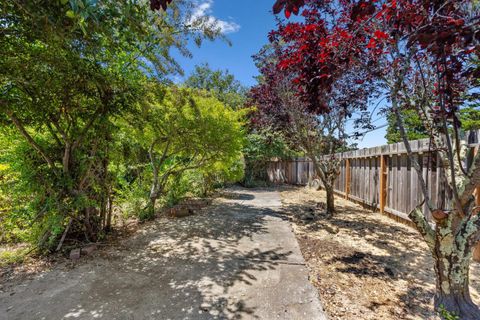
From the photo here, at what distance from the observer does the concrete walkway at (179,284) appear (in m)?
2.32

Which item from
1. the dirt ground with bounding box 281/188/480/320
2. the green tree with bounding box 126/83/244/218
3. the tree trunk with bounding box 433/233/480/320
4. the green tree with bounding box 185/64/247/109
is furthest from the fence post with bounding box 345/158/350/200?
the green tree with bounding box 185/64/247/109

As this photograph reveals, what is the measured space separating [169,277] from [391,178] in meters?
5.05

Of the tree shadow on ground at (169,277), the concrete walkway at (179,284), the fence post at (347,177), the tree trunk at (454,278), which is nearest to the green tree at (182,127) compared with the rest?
the tree shadow on ground at (169,277)

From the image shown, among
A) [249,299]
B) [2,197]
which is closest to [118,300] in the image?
[249,299]

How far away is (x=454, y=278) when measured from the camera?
2.01 meters

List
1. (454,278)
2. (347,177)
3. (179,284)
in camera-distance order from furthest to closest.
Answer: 1. (347,177)
2. (179,284)
3. (454,278)

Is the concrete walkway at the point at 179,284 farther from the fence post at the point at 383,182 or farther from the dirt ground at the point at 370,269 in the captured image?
the fence post at the point at 383,182

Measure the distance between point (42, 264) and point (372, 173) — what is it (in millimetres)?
7013

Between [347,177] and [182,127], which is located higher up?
[182,127]

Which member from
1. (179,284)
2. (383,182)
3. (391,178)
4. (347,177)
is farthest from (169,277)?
(347,177)

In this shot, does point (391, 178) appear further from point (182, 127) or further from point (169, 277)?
point (169, 277)

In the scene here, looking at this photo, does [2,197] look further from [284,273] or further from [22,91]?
[284,273]

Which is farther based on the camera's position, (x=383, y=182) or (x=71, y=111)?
(x=383, y=182)

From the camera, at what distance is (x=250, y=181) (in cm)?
1396
